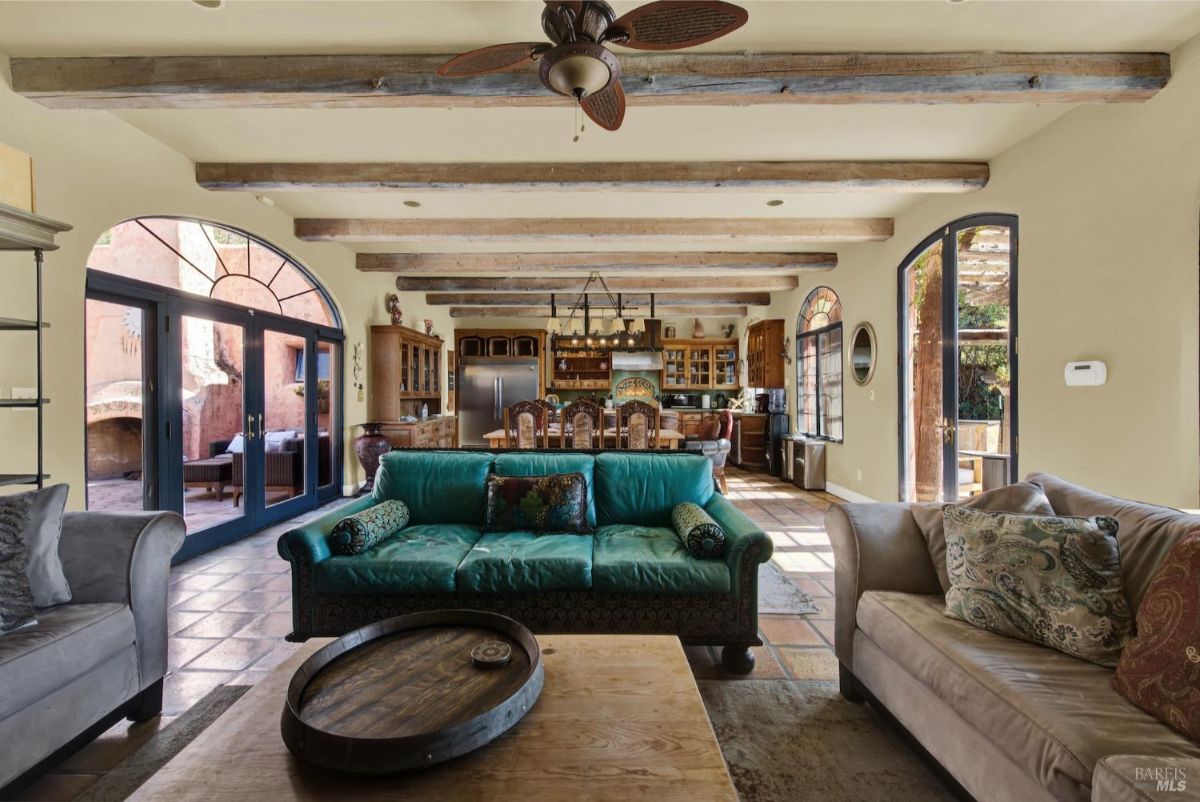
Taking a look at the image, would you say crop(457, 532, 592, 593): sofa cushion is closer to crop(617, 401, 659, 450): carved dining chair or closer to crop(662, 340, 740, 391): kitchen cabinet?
crop(617, 401, 659, 450): carved dining chair

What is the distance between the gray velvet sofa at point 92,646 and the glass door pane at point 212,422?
7.49 feet

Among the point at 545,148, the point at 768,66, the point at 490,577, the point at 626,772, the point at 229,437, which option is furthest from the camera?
the point at 229,437

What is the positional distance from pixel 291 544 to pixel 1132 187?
14.6 ft

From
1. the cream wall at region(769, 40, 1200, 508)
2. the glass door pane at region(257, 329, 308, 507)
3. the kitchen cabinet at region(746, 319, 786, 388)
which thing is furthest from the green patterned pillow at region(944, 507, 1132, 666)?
the kitchen cabinet at region(746, 319, 786, 388)

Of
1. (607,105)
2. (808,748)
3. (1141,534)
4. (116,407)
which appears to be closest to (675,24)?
(607,105)

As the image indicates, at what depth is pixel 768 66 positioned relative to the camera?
2420mm

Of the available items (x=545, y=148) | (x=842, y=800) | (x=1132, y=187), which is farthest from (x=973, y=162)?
(x=842, y=800)

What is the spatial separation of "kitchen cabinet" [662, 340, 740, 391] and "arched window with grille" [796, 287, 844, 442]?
8.35 ft

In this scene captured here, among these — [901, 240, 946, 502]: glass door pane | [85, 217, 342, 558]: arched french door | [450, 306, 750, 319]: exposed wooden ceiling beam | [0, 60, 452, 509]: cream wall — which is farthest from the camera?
[450, 306, 750, 319]: exposed wooden ceiling beam

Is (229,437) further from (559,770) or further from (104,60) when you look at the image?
(559,770)

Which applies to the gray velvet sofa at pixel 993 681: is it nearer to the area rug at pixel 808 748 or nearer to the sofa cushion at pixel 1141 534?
the sofa cushion at pixel 1141 534

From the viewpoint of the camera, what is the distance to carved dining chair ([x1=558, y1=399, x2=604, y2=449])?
14.6 feet

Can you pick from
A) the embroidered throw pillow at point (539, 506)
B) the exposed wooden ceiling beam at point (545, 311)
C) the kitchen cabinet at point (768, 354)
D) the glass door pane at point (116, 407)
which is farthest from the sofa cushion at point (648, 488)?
the exposed wooden ceiling beam at point (545, 311)

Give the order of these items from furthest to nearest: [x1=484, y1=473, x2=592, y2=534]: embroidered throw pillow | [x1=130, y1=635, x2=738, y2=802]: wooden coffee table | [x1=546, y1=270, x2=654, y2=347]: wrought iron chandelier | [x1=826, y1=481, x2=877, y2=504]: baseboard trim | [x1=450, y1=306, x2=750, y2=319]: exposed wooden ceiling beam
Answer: [x1=450, y1=306, x2=750, y2=319]: exposed wooden ceiling beam → [x1=546, y1=270, x2=654, y2=347]: wrought iron chandelier → [x1=826, y1=481, x2=877, y2=504]: baseboard trim → [x1=484, y1=473, x2=592, y2=534]: embroidered throw pillow → [x1=130, y1=635, x2=738, y2=802]: wooden coffee table
